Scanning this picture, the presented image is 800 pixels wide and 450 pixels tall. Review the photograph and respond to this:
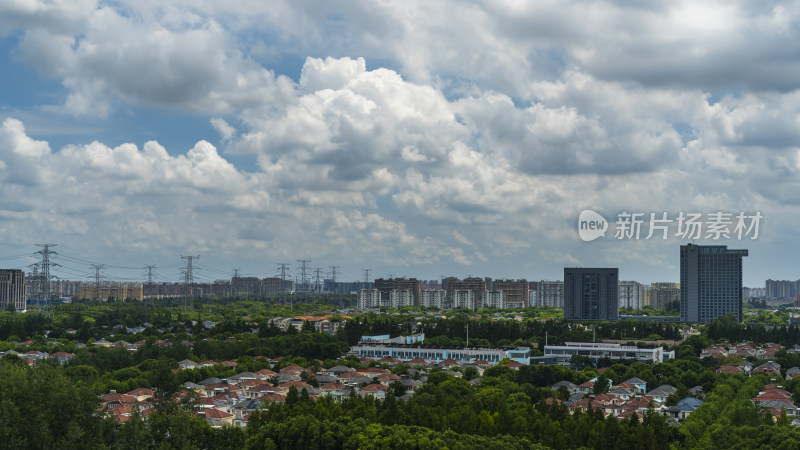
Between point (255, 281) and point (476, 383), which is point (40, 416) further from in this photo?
point (255, 281)

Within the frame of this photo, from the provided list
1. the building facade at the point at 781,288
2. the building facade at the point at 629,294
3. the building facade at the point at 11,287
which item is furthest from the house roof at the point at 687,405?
the building facade at the point at 781,288

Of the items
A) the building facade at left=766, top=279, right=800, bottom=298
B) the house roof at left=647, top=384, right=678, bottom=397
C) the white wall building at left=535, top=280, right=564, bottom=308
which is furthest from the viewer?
the building facade at left=766, top=279, right=800, bottom=298

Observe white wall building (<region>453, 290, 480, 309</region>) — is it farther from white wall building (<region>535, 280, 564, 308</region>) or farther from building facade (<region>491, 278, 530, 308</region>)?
white wall building (<region>535, 280, 564, 308</region>)

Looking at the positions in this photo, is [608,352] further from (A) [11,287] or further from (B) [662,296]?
(B) [662,296]

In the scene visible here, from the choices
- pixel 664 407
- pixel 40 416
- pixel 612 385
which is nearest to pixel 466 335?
pixel 612 385

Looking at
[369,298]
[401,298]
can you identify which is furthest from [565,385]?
[369,298]

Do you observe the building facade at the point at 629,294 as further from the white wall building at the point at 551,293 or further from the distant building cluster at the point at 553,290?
the white wall building at the point at 551,293

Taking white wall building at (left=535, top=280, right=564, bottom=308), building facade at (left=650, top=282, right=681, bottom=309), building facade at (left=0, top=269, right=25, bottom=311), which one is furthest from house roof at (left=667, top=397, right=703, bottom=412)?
building facade at (left=650, top=282, right=681, bottom=309)
